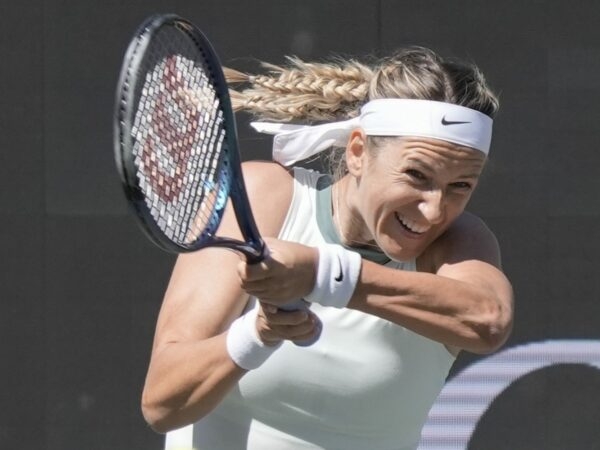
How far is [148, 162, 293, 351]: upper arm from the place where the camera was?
7.63 feet

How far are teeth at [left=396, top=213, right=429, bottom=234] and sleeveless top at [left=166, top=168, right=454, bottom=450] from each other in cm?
13

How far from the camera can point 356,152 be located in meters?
2.43

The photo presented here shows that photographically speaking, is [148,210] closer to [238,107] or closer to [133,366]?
[238,107]

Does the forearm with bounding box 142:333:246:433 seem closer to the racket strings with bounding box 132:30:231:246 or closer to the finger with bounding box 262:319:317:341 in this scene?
the finger with bounding box 262:319:317:341

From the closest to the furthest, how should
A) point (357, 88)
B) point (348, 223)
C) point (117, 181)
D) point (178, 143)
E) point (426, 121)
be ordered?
point (178, 143) → point (426, 121) → point (348, 223) → point (357, 88) → point (117, 181)

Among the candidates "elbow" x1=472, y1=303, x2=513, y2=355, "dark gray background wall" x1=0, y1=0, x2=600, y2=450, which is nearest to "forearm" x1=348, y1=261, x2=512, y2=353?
"elbow" x1=472, y1=303, x2=513, y2=355

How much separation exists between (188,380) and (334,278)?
12.7 inches

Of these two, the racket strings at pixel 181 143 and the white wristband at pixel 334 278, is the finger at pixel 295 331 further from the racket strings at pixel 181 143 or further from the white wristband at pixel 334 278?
the racket strings at pixel 181 143

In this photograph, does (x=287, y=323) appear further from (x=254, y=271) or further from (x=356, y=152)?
(x=356, y=152)

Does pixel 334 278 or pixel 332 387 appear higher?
pixel 334 278

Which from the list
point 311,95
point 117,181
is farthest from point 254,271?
point 117,181

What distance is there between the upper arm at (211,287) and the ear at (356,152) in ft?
→ 0.43

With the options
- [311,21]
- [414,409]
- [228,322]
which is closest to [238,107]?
[228,322]

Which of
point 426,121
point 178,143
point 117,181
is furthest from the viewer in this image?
point 117,181
